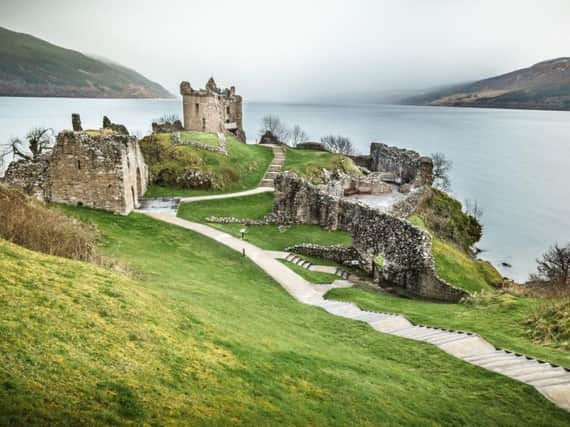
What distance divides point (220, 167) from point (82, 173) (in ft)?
62.7

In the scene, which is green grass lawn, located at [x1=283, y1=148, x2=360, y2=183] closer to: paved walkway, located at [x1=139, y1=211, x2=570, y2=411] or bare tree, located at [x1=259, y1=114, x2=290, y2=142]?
paved walkway, located at [x1=139, y1=211, x2=570, y2=411]

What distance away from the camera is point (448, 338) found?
1425cm

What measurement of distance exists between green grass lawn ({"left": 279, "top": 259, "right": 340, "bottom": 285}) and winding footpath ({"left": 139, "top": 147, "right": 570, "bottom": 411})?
0.38 meters

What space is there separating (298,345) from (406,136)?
517 ft

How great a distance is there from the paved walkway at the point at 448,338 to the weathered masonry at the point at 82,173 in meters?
11.4

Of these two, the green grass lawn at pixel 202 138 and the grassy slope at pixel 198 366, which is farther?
the green grass lawn at pixel 202 138

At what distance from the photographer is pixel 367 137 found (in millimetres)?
155250

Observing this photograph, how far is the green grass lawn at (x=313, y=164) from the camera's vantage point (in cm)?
5209

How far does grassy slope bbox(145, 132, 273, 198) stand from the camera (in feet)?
145

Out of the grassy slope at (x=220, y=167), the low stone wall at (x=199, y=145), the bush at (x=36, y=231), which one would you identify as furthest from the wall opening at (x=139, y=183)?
the bush at (x=36, y=231)

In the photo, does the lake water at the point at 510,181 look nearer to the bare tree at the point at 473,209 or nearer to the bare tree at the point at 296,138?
the bare tree at the point at 473,209

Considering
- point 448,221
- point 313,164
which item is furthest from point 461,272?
point 313,164

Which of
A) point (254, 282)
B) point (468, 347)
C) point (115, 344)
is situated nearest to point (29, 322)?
point (115, 344)

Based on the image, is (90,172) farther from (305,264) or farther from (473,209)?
(473,209)
